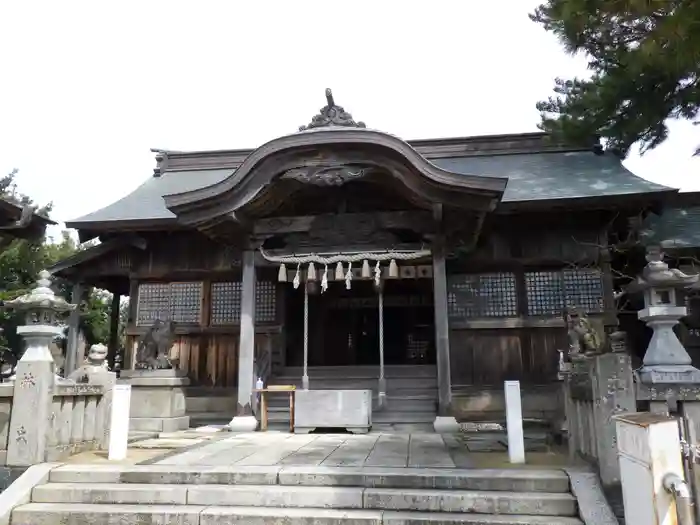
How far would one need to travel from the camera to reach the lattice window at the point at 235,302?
11.8 metres

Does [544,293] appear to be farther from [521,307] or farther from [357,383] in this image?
[357,383]

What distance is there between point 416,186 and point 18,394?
666cm

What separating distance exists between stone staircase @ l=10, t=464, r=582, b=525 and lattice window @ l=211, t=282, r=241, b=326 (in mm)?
6384

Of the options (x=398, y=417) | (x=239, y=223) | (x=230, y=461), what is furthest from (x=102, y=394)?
(x=398, y=417)

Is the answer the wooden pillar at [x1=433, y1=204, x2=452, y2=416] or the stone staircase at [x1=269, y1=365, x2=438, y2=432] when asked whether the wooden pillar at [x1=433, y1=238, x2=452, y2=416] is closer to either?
the wooden pillar at [x1=433, y1=204, x2=452, y2=416]

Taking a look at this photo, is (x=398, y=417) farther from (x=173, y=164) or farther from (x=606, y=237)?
(x=173, y=164)

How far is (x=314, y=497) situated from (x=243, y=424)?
4.90m

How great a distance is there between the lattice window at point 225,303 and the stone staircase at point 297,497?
20.9 ft

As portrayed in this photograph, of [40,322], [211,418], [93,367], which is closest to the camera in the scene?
[40,322]

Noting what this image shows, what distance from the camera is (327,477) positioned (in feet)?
17.2

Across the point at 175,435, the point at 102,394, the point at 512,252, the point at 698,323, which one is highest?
the point at 512,252

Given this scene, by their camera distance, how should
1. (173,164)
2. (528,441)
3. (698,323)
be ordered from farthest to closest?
1. (173,164)
2. (698,323)
3. (528,441)

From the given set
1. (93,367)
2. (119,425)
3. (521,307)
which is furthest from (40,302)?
(521,307)

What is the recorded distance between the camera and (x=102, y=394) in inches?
275
